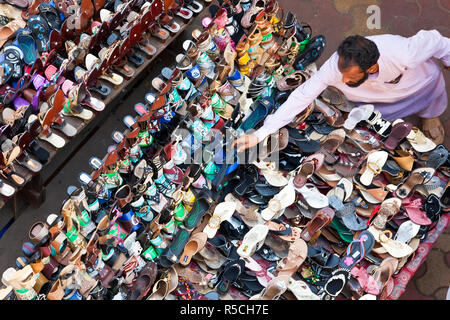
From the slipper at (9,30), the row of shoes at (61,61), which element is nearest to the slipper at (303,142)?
the row of shoes at (61,61)

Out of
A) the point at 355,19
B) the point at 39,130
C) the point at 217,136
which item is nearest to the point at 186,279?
the point at 217,136

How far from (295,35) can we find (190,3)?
2.39 ft

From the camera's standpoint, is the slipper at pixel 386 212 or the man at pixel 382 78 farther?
the slipper at pixel 386 212

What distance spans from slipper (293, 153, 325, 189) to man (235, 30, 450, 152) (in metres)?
0.26

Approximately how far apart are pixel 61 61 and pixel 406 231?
91.5 inches

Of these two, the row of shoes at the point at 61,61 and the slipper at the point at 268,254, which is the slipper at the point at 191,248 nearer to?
the slipper at the point at 268,254

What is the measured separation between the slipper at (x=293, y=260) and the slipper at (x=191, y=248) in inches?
17.5

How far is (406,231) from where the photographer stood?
13.6 feet

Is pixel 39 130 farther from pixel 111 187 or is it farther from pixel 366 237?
pixel 366 237

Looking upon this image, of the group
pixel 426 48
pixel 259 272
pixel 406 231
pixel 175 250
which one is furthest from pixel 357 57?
pixel 175 250

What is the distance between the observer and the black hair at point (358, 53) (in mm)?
3930

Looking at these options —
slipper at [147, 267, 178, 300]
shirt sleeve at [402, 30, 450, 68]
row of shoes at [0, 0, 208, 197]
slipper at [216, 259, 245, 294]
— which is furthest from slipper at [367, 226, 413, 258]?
row of shoes at [0, 0, 208, 197]

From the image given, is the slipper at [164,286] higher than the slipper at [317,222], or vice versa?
the slipper at [317,222]

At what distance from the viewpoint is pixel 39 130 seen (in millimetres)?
4238
